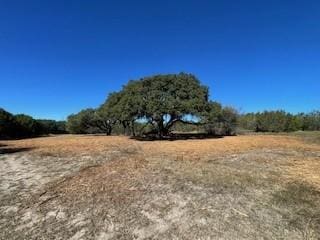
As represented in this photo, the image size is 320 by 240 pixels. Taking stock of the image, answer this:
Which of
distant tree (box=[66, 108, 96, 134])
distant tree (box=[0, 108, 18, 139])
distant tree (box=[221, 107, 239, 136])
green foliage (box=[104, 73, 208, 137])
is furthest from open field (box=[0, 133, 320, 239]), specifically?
distant tree (box=[66, 108, 96, 134])

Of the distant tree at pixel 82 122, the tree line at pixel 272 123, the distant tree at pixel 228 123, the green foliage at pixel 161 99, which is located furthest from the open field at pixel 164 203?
the tree line at pixel 272 123

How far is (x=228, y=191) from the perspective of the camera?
7.12 meters

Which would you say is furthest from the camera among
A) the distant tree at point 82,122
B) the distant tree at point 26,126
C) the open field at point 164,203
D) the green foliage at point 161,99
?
the distant tree at point 82,122

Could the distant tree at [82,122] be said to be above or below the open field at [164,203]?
above

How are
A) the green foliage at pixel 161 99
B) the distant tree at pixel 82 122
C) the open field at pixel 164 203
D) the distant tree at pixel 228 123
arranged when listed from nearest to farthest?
the open field at pixel 164 203 → the green foliage at pixel 161 99 → the distant tree at pixel 228 123 → the distant tree at pixel 82 122

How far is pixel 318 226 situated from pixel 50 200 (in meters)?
5.35

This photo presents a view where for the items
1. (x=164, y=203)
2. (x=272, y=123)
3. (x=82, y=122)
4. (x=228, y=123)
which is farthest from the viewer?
(x=272, y=123)

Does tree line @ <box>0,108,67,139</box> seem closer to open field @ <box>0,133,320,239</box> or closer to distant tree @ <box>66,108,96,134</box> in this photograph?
distant tree @ <box>66,108,96,134</box>

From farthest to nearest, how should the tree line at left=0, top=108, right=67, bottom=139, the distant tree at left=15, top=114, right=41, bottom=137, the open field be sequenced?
the distant tree at left=15, top=114, right=41, bottom=137, the tree line at left=0, top=108, right=67, bottom=139, the open field

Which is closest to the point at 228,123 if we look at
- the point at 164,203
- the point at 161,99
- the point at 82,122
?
the point at 161,99

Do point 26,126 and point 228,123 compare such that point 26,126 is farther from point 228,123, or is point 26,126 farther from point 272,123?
point 272,123

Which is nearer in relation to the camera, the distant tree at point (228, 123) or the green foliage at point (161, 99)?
the green foliage at point (161, 99)

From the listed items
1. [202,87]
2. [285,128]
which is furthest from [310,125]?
[202,87]

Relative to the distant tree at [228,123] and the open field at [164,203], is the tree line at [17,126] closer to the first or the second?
the distant tree at [228,123]
